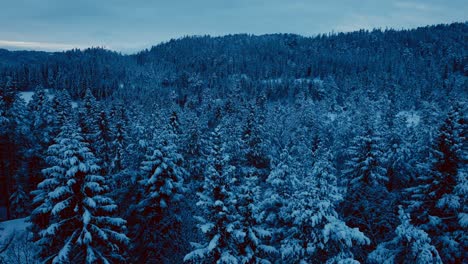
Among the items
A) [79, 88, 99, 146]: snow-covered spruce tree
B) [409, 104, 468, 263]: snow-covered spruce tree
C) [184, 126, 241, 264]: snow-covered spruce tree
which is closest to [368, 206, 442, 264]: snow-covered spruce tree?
[409, 104, 468, 263]: snow-covered spruce tree

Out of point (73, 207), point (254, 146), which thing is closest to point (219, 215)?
point (73, 207)

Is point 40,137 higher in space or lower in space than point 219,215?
lower

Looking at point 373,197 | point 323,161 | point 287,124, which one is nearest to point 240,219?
point 323,161

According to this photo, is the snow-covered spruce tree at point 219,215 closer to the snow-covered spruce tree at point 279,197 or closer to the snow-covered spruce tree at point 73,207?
the snow-covered spruce tree at point 279,197

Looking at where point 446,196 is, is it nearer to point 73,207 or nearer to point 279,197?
point 279,197

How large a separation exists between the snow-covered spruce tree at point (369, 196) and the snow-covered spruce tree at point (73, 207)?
1375 cm

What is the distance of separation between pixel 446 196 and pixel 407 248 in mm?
5282

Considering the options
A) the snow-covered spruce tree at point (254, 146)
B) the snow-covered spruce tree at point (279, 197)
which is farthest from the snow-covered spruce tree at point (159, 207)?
the snow-covered spruce tree at point (254, 146)

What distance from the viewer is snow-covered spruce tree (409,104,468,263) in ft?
53.0

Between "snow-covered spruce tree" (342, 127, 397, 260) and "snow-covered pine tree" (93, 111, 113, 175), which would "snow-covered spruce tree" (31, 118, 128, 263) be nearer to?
"snow-covered spruce tree" (342, 127, 397, 260)

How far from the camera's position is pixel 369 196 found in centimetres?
2130

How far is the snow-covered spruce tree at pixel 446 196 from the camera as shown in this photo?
53.0 feet

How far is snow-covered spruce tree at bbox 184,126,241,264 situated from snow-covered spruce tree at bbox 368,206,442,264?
6.80 m

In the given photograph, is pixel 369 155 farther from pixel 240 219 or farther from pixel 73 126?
pixel 73 126
